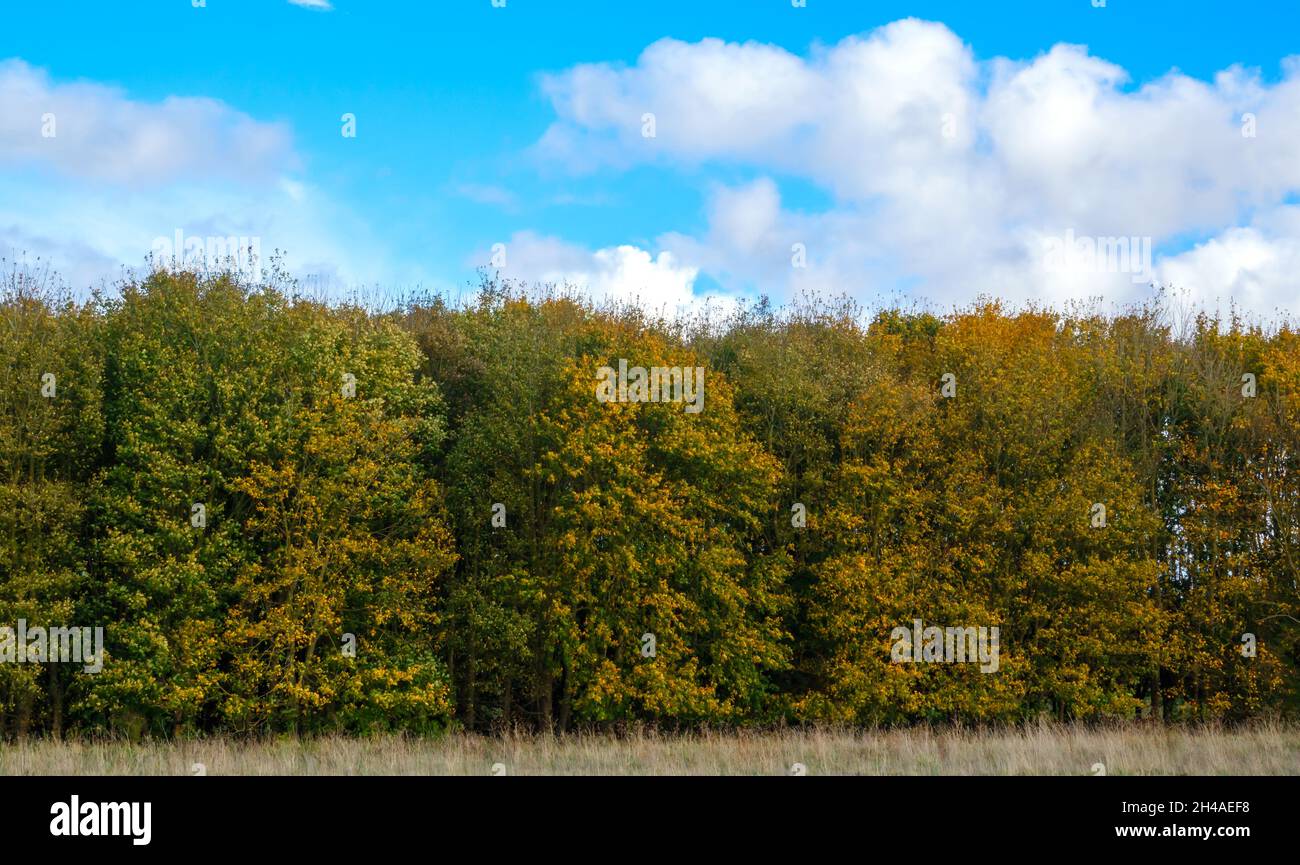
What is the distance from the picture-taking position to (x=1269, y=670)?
121 feet

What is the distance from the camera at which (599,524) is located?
3469 cm

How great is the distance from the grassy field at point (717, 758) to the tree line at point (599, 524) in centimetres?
846

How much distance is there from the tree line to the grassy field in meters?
8.46

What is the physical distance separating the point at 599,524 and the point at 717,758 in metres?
14.2

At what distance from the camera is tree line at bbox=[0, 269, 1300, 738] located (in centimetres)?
3238

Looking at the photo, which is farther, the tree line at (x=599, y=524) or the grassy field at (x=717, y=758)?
the tree line at (x=599, y=524)

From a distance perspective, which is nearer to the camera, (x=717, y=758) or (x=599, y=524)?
(x=717, y=758)

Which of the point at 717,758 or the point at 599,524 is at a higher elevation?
Result: the point at 599,524

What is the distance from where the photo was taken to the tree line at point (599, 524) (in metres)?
32.4

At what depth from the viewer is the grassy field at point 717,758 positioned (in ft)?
64.0
